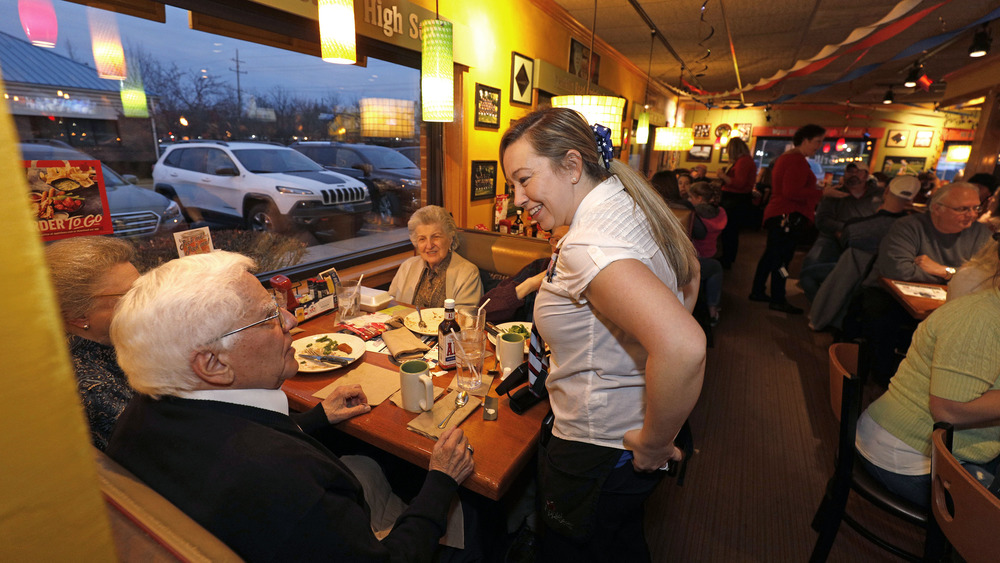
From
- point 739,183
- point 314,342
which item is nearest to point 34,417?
point 314,342

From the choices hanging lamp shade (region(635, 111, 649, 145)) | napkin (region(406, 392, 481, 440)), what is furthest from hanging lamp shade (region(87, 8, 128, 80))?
hanging lamp shade (region(635, 111, 649, 145))

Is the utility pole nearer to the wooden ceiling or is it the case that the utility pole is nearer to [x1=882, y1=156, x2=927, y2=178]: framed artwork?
the wooden ceiling

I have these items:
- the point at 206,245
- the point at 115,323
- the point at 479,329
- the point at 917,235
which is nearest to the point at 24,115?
the point at 206,245

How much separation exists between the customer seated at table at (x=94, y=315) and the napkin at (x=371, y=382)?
1.96 ft

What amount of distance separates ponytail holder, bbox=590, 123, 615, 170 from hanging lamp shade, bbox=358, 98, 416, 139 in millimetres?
2652

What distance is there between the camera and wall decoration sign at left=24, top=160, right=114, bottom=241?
5.72ft

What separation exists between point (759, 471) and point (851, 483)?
1010 millimetres

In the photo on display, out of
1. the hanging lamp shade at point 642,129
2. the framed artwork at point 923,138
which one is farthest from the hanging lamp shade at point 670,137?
the framed artwork at point 923,138

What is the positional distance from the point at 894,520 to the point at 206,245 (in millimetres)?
3850

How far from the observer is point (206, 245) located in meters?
2.21

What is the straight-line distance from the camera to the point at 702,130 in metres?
14.1

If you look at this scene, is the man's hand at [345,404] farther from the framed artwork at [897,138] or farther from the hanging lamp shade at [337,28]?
the framed artwork at [897,138]

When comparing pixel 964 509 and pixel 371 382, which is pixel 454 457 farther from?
pixel 964 509

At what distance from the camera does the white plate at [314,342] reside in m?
1.71
